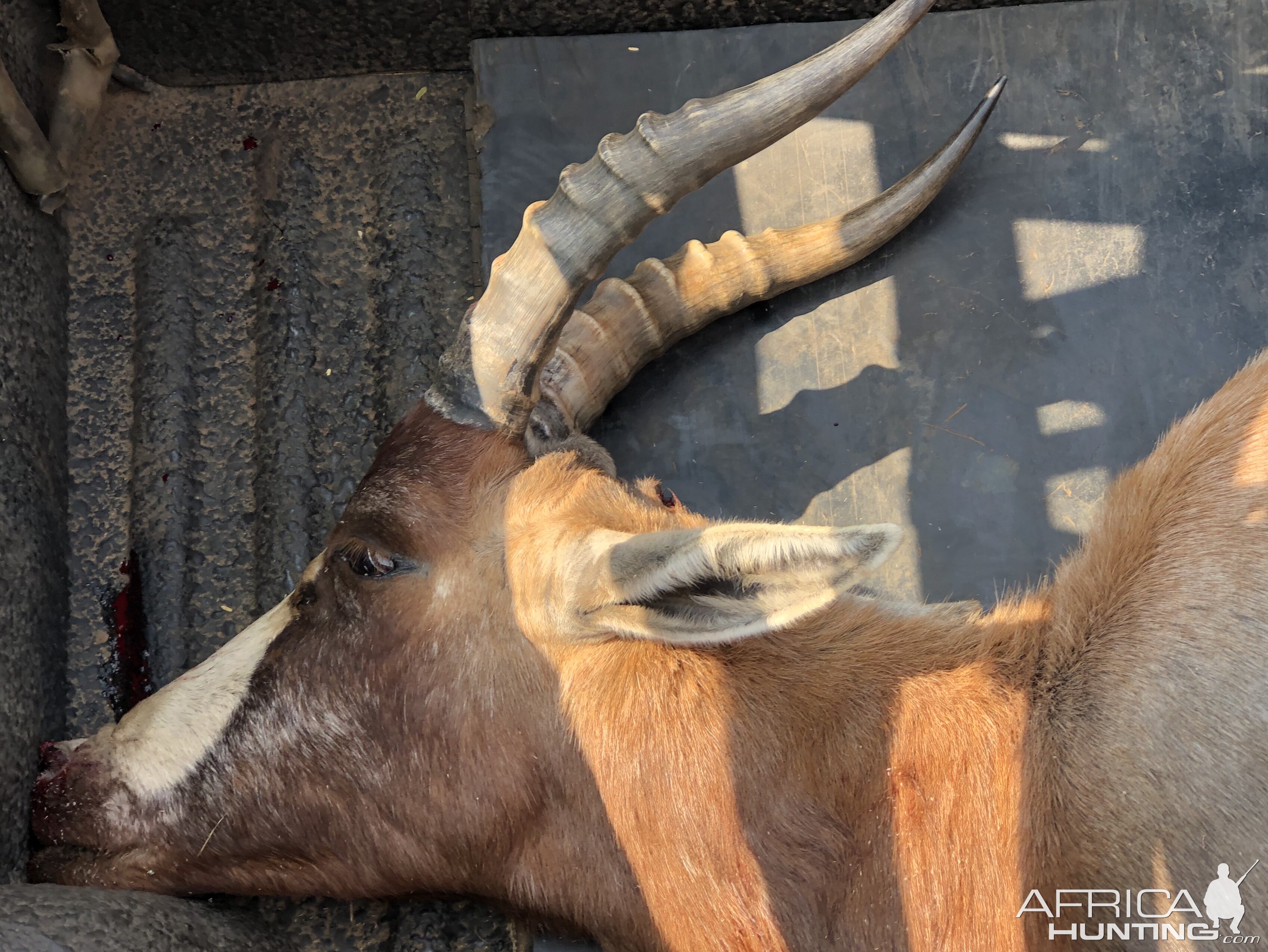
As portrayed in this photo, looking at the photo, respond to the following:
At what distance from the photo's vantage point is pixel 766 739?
7.41 ft

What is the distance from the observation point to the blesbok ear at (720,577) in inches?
71.8

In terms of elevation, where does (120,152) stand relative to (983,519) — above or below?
above

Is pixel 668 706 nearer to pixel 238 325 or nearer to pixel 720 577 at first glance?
pixel 720 577

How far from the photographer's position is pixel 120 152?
3.93m

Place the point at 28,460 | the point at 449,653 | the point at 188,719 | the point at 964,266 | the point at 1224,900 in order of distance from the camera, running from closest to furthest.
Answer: the point at 1224,900 < the point at 449,653 < the point at 188,719 < the point at 28,460 < the point at 964,266

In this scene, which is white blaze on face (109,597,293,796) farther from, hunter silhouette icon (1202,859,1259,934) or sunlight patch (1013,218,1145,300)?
Answer: sunlight patch (1013,218,1145,300)

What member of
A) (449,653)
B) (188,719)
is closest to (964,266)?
(449,653)

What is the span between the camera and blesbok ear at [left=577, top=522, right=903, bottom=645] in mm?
1824

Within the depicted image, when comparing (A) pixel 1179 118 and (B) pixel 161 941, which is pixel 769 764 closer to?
(B) pixel 161 941

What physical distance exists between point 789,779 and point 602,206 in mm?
1452

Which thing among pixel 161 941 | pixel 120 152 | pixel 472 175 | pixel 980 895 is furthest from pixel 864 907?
pixel 120 152

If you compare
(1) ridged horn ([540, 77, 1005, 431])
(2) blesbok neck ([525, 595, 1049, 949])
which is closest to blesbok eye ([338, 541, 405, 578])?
(2) blesbok neck ([525, 595, 1049, 949])

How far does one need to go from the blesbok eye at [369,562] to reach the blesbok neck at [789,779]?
51cm

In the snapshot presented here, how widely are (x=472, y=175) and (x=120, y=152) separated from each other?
139cm
